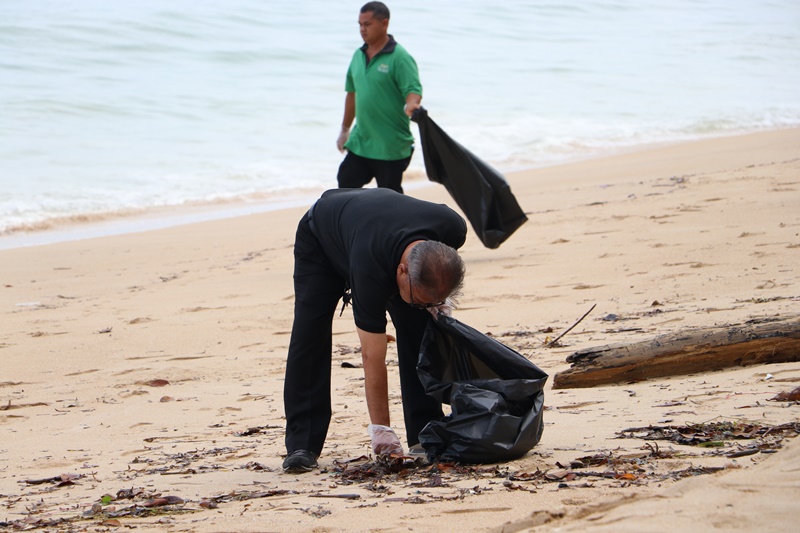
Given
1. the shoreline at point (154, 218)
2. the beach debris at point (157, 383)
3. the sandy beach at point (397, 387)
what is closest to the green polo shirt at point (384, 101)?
the sandy beach at point (397, 387)

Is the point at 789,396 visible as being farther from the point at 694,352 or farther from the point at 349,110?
the point at 349,110

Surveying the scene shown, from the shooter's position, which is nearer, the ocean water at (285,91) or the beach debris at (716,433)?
the beach debris at (716,433)

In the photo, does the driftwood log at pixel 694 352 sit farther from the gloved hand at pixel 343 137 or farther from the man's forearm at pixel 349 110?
the man's forearm at pixel 349 110

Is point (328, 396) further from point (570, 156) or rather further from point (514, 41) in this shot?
point (514, 41)

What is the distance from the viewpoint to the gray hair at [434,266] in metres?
3.06

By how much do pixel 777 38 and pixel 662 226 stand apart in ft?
84.7

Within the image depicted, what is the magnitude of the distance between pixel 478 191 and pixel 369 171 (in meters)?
0.76

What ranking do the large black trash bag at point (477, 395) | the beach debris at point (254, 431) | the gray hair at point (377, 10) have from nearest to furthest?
1. the large black trash bag at point (477, 395)
2. the beach debris at point (254, 431)
3. the gray hair at point (377, 10)

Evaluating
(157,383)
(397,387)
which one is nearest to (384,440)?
(397,387)

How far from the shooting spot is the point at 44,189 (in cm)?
1259

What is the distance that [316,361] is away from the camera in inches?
146

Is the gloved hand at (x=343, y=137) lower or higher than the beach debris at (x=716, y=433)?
higher

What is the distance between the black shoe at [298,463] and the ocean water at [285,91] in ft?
26.3

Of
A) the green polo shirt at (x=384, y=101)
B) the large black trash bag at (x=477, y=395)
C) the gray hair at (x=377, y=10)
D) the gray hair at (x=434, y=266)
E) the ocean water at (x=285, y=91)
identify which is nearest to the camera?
the gray hair at (x=434, y=266)
